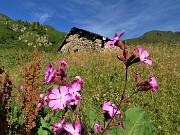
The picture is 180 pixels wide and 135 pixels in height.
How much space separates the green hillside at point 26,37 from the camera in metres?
52.6

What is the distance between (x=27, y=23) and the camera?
73375mm

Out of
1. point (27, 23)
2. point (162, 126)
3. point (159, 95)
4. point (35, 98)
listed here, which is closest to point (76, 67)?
point (159, 95)

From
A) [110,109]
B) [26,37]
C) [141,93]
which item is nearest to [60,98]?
[110,109]

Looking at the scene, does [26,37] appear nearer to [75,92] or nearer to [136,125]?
[136,125]

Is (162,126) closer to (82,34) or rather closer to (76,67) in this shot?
(76,67)

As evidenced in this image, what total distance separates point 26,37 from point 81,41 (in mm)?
36245

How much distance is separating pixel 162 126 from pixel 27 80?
3.07 m

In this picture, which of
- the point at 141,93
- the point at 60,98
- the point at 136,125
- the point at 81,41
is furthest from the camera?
the point at 81,41

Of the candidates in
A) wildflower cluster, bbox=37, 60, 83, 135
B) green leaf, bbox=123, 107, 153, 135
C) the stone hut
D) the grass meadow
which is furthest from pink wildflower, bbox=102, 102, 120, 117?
the stone hut

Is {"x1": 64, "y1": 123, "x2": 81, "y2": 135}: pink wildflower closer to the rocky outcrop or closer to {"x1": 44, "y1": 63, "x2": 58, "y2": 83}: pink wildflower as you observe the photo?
{"x1": 44, "y1": 63, "x2": 58, "y2": 83}: pink wildflower

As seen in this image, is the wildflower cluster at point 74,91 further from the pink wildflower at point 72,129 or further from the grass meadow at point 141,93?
the grass meadow at point 141,93

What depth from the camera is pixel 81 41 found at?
25344 millimetres

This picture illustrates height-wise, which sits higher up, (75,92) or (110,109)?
(75,92)

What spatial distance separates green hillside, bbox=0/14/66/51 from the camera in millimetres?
52553
